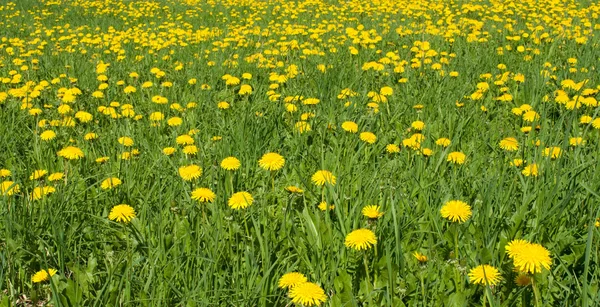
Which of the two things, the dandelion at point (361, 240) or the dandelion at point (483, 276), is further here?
the dandelion at point (361, 240)

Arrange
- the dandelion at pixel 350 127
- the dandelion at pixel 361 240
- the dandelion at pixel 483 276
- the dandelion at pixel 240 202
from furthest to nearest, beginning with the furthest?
the dandelion at pixel 350 127 < the dandelion at pixel 240 202 < the dandelion at pixel 361 240 < the dandelion at pixel 483 276

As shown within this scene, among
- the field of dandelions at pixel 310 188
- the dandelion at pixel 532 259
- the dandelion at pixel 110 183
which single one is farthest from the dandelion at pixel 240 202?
the dandelion at pixel 532 259

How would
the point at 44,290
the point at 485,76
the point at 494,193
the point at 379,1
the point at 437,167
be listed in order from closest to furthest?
1. the point at 44,290
2. the point at 494,193
3. the point at 437,167
4. the point at 485,76
5. the point at 379,1

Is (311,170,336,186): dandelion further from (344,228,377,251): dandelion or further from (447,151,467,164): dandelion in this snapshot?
(447,151,467,164): dandelion

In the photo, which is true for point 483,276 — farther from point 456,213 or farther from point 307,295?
point 307,295

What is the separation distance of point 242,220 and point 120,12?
8.92 metres

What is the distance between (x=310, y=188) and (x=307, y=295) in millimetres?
1009

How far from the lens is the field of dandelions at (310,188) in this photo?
1.63 meters

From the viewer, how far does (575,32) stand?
19.1ft

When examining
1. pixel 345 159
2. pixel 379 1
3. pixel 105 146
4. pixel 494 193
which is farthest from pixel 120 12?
pixel 494 193

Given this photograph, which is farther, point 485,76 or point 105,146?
point 485,76

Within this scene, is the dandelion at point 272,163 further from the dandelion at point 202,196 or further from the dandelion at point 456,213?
the dandelion at point 456,213

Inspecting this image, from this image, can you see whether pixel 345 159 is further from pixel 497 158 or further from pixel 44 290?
pixel 44 290

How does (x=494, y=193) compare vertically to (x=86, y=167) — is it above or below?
above
